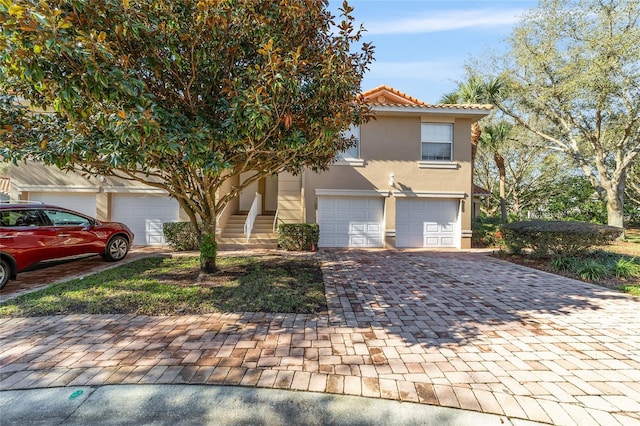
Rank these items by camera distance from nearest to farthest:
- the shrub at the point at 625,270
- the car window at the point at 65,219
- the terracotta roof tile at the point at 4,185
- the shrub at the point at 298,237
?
the car window at the point at 65,219 → the shrub at the point at 625,270 → the shrub at the point at 298,237 → the terracotta roof tile at the point at 4,185

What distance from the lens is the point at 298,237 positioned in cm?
1047

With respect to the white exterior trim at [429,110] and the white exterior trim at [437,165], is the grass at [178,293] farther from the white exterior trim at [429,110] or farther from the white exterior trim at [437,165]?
the white exterior trim at [429,110]

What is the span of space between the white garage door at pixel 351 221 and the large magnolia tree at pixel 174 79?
5813 millimetres

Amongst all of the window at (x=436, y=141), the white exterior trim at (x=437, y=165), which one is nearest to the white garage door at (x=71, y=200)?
the white exterior trim at (x=437, y=165)

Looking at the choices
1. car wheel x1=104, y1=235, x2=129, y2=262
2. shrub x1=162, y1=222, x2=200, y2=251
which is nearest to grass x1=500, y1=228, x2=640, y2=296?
shrub x1=162, y1=222, x2=200, y2=251

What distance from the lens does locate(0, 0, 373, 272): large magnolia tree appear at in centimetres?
333

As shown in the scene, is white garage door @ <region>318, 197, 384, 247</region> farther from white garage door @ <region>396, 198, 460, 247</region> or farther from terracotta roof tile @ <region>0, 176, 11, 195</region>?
terracotta roof tile @ <region>0, 176, 11, 195</region>

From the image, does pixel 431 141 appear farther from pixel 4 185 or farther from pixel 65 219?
pixel 4 185

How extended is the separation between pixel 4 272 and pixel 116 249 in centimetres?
265

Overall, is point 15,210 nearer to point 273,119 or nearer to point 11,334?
point 11,334

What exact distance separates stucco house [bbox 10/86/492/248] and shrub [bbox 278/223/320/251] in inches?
33.8

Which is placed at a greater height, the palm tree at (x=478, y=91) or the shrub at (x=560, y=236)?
the palm tree at (x=478, y=91)

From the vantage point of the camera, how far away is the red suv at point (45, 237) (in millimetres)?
5793

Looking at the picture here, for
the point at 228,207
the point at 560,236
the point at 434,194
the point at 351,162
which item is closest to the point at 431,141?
the point at 434,194
